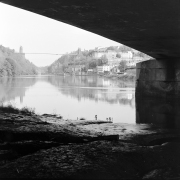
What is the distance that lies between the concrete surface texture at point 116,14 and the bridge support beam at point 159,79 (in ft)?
37.0

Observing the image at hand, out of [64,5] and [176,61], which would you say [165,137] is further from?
[176,61]

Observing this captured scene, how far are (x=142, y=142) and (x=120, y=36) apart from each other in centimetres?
522

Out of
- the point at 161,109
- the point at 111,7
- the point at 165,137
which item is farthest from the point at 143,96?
the point at 111,7

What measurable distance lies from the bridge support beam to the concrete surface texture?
11.3 m

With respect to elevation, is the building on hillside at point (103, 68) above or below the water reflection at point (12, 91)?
above

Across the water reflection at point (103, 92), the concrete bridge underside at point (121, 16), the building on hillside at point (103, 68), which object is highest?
the building on hillside at point (103, 68)

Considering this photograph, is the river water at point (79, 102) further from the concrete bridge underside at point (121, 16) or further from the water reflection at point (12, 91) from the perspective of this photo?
the concrete bridge underside at point (121, 16)

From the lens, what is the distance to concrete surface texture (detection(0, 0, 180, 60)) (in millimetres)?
7117

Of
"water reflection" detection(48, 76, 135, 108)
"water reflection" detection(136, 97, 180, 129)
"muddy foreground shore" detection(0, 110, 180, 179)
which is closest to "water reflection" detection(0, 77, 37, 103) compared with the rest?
"water reflection" detection(48, 76, 135, 108)

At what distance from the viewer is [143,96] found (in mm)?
25312

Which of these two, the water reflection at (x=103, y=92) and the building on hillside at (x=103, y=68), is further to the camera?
the building on hillside at (x=103, y=68)

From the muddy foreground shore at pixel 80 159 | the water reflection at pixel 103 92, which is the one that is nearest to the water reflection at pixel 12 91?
the water reflection at pixel 103 92

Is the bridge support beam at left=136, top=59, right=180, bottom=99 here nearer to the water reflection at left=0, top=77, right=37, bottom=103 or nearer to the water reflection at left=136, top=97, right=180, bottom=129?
the water reflection at left=136, top=97, right=180, bottom=129

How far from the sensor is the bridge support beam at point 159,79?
2250cm
